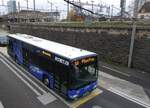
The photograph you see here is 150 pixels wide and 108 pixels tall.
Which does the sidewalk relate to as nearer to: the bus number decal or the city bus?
the city bus

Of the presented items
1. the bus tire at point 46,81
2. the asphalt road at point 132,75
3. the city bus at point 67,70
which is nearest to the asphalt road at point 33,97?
the bus tire at point 46,81

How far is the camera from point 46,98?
10.4 meters

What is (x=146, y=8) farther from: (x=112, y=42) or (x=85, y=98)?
(x=85, y=98)

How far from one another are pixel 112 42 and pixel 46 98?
11173 mm

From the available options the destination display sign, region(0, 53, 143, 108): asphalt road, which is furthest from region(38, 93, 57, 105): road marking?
the destination display sign

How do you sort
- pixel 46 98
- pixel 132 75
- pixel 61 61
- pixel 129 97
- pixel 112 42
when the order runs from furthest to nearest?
pixel 112 42 → pixel 132 75 → pixel 129 97 → pixel 46 98 → pixel 61 61

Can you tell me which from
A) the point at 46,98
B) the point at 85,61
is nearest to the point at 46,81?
the point at 46,98

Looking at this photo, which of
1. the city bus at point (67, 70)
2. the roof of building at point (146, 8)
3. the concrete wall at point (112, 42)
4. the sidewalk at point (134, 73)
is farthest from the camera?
the roof of building at point (146, 8)

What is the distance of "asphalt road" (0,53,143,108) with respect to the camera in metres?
9.70

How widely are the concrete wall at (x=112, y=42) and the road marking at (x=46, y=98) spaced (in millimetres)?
9620

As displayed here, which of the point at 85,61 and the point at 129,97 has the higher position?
the point at 85,61

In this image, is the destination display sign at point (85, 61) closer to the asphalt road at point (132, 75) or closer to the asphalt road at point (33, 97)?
the asphalt road at point (33, 97)

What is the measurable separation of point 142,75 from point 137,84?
2.30 m

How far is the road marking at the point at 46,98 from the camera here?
9980 millimetres
